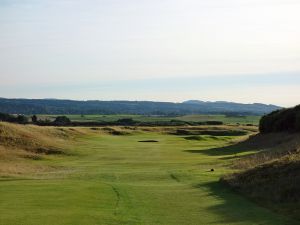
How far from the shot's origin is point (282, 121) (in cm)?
7212

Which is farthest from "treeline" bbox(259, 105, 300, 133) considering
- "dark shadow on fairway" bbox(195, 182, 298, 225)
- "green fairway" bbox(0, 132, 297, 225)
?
"dark shadow on fairway" bbox(195, 182, 298, 225)

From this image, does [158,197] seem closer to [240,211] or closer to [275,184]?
[275,184]

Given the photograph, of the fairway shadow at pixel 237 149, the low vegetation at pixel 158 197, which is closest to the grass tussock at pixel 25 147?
the low vegetation at pixel 158 197

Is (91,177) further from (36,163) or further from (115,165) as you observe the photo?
(36,163)

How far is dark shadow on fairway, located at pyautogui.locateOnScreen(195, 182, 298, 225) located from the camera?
645 inches

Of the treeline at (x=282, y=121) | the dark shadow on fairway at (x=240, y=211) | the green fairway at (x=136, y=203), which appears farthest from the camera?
the treeline at (x=282, y=121)

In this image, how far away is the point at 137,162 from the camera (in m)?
47.0

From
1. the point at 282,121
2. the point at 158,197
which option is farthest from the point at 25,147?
the point at 282,121

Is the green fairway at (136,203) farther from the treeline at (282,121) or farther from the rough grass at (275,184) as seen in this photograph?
the treeline at (282,121)

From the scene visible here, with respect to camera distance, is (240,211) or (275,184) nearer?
(240,211)

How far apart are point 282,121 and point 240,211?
55531mm

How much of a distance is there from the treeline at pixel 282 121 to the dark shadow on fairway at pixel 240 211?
146ft

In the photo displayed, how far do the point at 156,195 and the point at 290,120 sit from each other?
50.5 meters

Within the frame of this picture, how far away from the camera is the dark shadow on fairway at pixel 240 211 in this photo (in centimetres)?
1639
